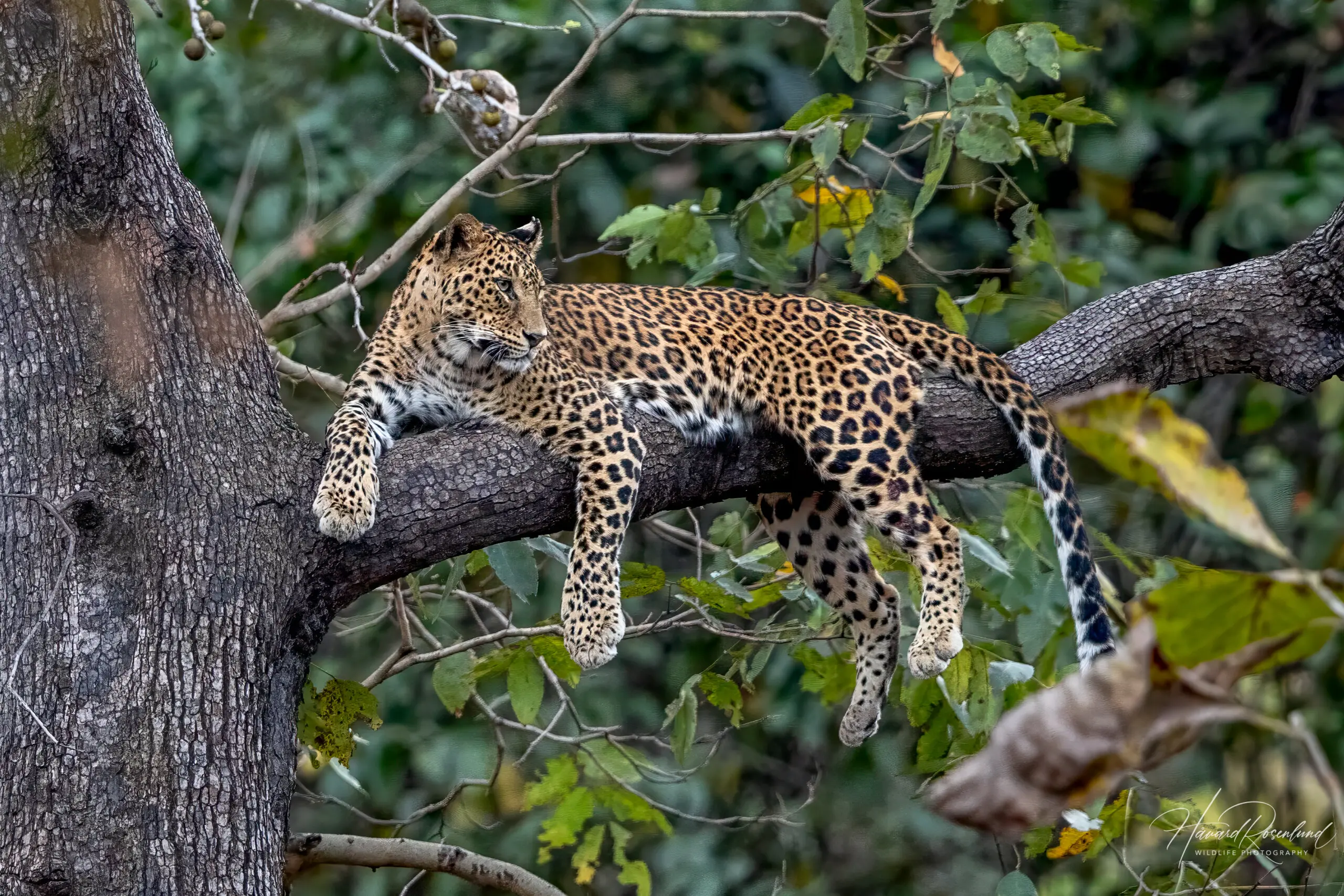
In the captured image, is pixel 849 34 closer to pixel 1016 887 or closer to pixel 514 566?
pixel 514 566

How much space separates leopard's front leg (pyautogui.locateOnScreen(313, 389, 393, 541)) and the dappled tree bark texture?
2.7 inches

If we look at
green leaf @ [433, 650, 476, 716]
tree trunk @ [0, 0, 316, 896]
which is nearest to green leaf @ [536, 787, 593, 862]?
green leaf @ [433, 650, 476, 716]

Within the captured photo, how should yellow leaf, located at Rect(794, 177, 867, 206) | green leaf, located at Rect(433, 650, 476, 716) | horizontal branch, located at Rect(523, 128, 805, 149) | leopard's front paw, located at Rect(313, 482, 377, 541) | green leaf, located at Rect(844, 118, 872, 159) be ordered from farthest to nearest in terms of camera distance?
yellow leaf, located at Rect(794, 177, 867, 206) < horizontal branch, located at Rect(523, 128, 805, 149) < green leaf, located at Rect(844, 118, 872, 159) < green leaf, located at Rect(433, 650, 476, 716) < leopard's front paw, located at Rect(313, 482, 377, 541)

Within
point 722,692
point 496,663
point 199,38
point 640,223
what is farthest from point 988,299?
point 199,38

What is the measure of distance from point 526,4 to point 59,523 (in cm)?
516

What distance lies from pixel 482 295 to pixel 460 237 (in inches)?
11.6

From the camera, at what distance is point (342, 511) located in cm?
424

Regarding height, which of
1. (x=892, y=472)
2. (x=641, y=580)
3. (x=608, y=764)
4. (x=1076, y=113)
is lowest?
(x=608, y=764)

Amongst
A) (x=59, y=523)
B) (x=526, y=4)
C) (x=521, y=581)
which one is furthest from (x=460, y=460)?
(x=526, y=4)

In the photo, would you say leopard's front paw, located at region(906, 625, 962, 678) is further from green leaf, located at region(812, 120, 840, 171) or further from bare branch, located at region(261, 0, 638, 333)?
bare branch, located at region(261, 0, 638, 333)

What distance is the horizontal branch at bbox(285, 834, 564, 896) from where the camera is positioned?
5344 millimetres

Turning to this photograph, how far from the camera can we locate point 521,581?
4977 millimetres

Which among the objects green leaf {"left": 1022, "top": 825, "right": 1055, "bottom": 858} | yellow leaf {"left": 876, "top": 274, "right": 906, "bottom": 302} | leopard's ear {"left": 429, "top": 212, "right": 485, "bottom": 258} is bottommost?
green leaf {"left": 1022, "top": 825, "right": 1055, "bottom": 858}

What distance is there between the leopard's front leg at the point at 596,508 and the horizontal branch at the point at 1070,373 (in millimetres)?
75
